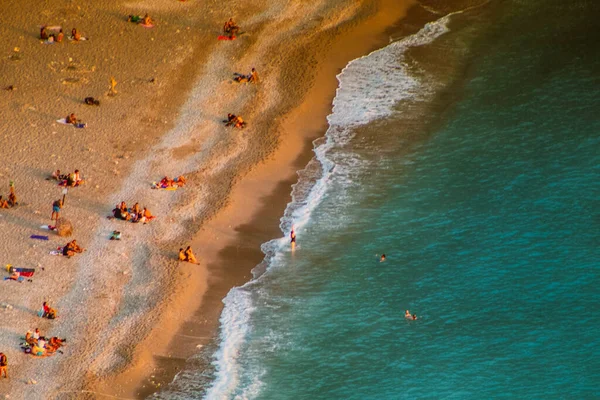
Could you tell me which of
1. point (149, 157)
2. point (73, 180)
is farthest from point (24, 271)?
point (149, 157)

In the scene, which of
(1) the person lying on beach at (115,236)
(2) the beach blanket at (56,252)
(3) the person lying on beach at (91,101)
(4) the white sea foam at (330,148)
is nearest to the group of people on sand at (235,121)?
(4) the white sea foam at (330,148)

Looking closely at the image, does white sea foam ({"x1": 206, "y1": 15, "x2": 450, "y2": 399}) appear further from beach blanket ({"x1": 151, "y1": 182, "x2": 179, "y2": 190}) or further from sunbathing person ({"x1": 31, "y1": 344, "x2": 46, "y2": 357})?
sunbathing person ({"x1": 31, "y1": 344, "x2": 46, "y2": 357})

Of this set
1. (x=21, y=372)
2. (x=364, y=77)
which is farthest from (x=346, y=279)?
(x=364, y=77)

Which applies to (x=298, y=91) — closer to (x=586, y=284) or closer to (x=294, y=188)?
(x=294, y=188)

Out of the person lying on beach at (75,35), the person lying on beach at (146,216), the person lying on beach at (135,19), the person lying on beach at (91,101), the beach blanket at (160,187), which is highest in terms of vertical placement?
the person lying on beach at (135,19)

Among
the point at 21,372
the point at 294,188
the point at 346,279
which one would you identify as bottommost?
the point at 21,372

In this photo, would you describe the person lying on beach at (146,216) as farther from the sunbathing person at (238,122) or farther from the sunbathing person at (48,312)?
the sunbathing person at (238,122)

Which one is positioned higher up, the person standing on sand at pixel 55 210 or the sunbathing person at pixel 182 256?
the person standing on sand at pixel 55 210

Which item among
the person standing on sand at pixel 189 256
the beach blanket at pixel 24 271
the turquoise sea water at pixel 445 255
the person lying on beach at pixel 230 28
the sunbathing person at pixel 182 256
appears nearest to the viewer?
the turquoise sea water at pixel 445 255
